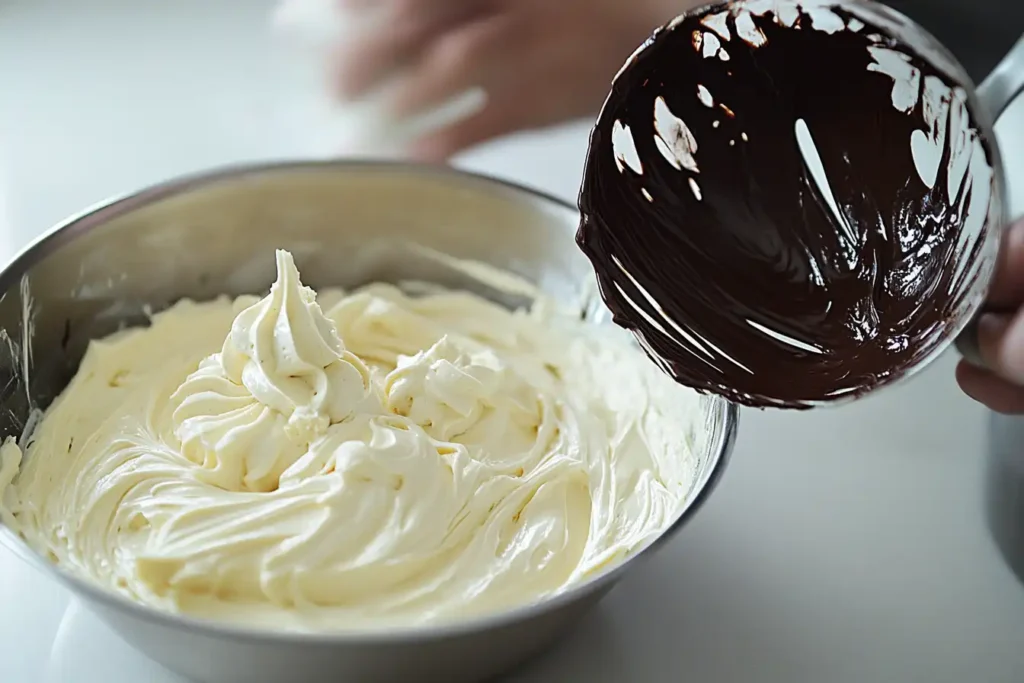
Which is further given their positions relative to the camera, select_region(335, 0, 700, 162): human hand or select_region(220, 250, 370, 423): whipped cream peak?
select_region(335, 0, 700, 162): human hand

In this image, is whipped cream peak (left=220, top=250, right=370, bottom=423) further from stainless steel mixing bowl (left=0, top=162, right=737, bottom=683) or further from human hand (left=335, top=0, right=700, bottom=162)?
human hand (left=335, top=0, right=700, bottom=162)

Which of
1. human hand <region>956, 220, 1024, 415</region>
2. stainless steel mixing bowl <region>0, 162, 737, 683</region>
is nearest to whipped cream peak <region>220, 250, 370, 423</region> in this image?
stainless steel mixing bowl <region>0, 162, 737, 683</region>

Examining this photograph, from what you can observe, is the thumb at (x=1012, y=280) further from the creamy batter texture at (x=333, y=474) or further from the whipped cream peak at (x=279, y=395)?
the whipped cream peak at (x=279, y=395)

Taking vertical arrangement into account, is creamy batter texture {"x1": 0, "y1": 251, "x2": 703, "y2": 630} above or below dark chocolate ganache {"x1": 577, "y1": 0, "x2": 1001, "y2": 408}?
below

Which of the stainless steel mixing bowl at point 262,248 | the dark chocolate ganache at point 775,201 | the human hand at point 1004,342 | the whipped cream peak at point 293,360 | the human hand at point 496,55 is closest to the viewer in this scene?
the human hand at point 1004,342

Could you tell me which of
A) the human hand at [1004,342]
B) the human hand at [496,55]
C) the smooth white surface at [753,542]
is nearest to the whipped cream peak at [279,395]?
the smooth white surface at [753,542]
